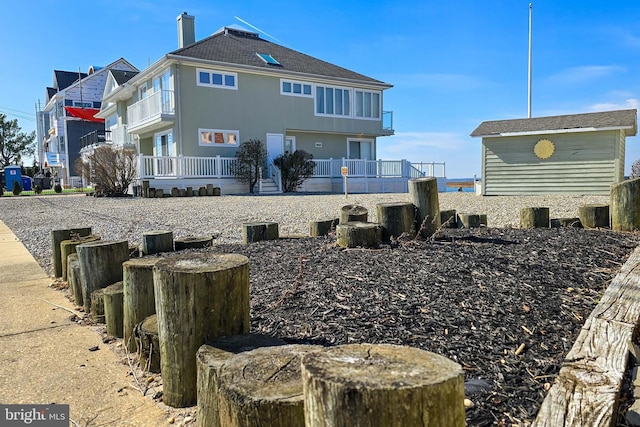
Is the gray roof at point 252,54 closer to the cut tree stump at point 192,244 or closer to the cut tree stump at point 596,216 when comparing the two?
the cut tree stump at point 192,244

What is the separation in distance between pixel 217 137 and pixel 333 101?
21.7ft

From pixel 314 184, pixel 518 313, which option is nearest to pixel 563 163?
pixel 314 184

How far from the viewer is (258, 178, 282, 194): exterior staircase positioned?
64.6 ft

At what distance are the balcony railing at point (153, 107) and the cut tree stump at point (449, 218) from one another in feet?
52.7

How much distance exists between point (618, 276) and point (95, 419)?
10.6ft

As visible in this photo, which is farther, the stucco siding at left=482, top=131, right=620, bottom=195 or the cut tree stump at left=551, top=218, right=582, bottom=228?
the stucco siding at left=482, top=131, right=620, bottom=195

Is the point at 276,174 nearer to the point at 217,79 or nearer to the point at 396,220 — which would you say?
the point at 217,79

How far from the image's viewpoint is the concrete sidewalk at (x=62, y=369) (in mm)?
2076

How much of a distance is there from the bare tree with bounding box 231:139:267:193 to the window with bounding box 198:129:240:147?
1.01 m

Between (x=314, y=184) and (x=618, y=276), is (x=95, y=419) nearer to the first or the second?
(x=618, y=276)

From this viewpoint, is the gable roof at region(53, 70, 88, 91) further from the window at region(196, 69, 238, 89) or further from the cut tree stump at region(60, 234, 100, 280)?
the cut tree stump at region(60, 234, 100, 280)

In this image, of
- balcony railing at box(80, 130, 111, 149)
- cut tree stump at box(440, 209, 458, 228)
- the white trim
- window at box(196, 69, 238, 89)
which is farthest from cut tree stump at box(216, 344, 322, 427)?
balcony railing at box(80, 130, 111, 149)

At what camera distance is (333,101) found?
23047 millimetres

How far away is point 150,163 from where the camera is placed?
59.5 ft
